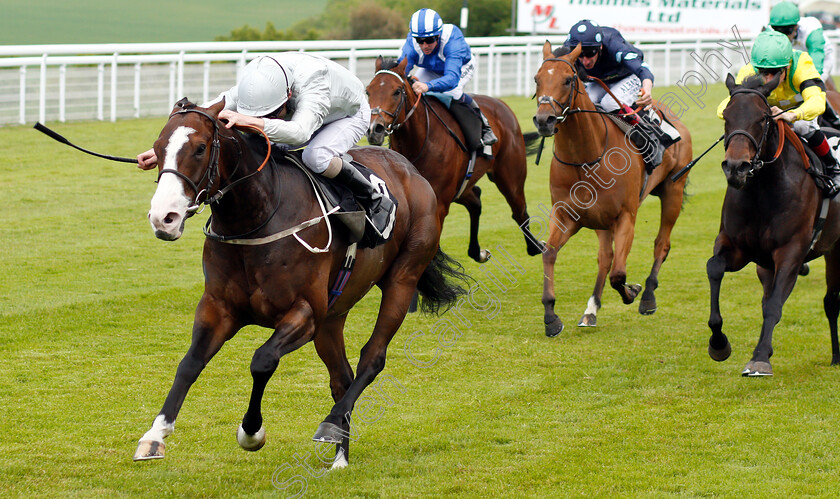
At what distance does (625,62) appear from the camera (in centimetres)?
780

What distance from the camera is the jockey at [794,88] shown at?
571cm

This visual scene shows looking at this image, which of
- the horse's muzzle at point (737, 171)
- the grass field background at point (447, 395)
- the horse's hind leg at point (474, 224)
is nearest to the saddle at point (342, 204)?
the grass field background at point (447, 395)

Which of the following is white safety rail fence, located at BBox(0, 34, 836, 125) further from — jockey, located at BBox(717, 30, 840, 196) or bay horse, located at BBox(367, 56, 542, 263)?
jockey, located at BBox(717, 30, 840, 196)

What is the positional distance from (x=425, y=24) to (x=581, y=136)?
1.51 meters

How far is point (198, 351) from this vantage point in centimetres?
399

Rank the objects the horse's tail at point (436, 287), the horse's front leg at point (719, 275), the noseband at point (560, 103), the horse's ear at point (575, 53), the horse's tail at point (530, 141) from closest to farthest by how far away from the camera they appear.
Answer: the horse's tail at point (436, 287) < the horse's front leg at point (719, 275) < the noseband at point (560, 103) < the horse's ear at point (575, 53) < the horse's tail at point (530, 141)

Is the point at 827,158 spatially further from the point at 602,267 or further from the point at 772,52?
the point at 602,267

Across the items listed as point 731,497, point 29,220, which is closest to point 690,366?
point 731,497

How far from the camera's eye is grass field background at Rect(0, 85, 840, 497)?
4398mm

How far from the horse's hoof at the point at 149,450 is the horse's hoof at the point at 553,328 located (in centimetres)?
393

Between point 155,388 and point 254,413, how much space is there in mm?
1858

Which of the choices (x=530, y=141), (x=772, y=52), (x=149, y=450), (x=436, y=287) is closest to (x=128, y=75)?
(x=530, y=141)

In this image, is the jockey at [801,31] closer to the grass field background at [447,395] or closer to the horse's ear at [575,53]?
the horse's ear at [575,53]

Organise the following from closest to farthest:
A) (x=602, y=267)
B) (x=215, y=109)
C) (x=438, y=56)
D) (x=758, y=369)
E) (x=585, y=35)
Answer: (x=215, y=109) → (x=758, y=369) → (x=585, y=35) → (x=602, y=267) → (x=438, y=56)
